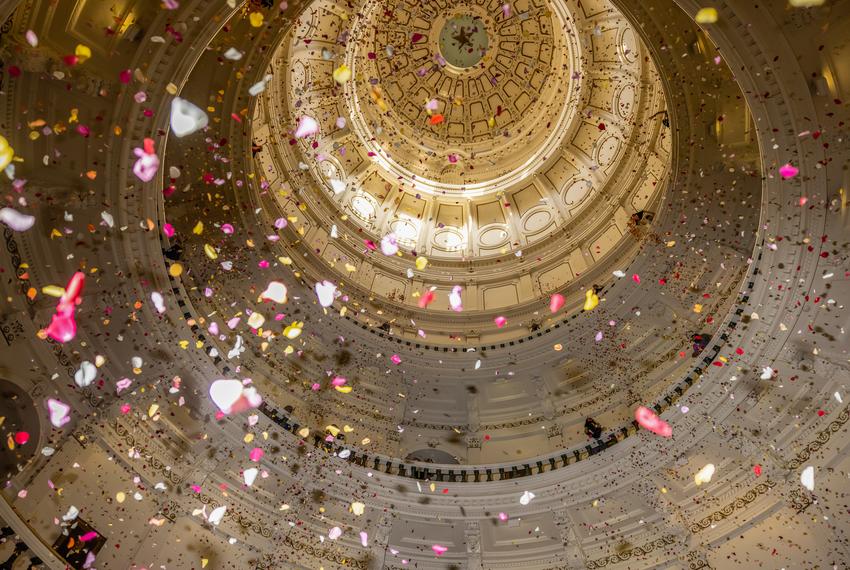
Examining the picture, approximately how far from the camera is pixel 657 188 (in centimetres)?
928

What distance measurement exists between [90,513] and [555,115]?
1145 cm

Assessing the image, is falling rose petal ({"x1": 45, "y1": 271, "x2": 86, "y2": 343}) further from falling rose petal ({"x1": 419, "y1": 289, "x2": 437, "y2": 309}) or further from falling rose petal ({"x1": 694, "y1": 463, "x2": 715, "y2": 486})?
falling rose petal ({"x1": 694, "y1": 463, "x2": 715, "y2": 486})

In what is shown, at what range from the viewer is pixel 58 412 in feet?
24.9

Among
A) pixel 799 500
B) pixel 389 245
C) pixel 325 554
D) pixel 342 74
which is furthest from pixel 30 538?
pixel 799 500

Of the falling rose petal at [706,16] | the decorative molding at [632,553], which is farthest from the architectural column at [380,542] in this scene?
the falling rose petal at [706,16]

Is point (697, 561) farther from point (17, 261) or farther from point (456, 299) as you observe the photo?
point (17, 261)

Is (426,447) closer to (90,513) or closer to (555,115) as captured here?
(90,513)

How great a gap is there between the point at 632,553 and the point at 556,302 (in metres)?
4.57

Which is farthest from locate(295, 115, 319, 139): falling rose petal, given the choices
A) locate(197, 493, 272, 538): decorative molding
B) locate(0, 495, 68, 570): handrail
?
locate(0, 495, 68, 570): handrail

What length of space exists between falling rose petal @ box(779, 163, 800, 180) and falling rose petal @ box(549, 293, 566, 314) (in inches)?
171

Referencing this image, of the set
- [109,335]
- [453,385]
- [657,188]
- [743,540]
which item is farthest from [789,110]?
[109,335]

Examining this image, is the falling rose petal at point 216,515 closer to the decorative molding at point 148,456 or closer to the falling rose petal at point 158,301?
the decorative molding at point 148,456

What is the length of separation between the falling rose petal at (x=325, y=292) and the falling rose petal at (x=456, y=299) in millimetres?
2532

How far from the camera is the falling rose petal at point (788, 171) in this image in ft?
22.7
